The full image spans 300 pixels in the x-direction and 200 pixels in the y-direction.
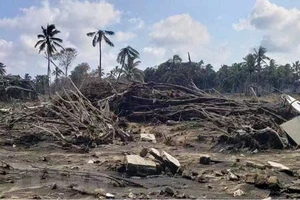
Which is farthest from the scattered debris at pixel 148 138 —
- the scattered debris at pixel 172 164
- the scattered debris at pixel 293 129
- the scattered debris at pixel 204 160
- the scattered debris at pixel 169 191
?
the scattered debris at pixel 169 191

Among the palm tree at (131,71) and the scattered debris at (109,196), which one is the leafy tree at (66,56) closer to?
the palm tree at (131,71)

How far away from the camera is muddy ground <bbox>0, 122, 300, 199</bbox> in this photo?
20.3 ft

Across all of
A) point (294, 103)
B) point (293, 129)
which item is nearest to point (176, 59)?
point (294, 103)

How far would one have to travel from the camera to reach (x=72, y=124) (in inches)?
492

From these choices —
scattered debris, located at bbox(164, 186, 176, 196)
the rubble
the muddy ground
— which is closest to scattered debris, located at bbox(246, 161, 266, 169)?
the muddy ground

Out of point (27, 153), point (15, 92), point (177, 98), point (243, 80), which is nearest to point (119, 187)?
point (27, 153)

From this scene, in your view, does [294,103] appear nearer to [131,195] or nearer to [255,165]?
[255,165]

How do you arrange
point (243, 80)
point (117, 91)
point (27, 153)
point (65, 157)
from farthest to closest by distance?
point (243, 80) → point (117, 91) → point (27, 153) → point (65, 157)

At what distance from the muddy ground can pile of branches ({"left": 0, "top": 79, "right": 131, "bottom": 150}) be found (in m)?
0.57

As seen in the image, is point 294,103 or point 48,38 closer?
point 294,103

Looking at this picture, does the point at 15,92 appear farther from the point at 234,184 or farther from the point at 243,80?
the point at 243,80

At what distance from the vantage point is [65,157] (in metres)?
9.70

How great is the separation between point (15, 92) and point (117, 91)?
15709 mm

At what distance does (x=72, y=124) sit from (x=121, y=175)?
17.5 feet
